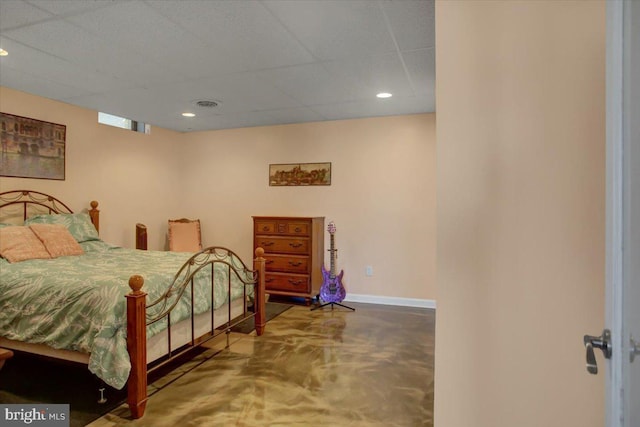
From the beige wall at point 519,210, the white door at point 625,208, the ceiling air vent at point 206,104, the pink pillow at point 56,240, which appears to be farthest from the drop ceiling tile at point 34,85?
the white door at point 625,208

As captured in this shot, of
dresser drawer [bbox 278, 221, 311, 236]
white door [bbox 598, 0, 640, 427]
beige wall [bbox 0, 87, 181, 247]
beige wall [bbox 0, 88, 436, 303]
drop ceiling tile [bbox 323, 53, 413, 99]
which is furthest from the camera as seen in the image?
dresser drawer [bbox 278, 221, 311, 236]

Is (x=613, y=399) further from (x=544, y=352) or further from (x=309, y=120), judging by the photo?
(x=309, y=120)

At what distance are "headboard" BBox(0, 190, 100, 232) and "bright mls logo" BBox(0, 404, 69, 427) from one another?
2.19m

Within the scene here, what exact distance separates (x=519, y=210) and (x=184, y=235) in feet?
15.4

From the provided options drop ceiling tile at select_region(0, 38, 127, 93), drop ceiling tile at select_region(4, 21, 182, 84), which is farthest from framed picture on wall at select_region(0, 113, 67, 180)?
drop ceiling tile at select_region(4, 21, 182, 84)

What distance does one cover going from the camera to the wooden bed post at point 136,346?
204 cm

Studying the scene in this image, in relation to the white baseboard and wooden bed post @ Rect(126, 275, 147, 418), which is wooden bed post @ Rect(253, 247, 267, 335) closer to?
wooden bed post @ Rect(126, 275, 147, 418)

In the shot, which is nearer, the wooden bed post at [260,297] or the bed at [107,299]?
the bed at [107,299]

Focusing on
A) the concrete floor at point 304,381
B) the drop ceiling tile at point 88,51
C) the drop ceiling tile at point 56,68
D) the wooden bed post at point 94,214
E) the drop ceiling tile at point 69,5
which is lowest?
the concrete floor at point 304,381

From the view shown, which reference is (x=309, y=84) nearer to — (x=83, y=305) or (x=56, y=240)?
(x=83, y=305)

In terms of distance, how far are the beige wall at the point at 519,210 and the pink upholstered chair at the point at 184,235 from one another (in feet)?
14.4

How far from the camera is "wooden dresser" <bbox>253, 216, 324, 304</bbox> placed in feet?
14.5

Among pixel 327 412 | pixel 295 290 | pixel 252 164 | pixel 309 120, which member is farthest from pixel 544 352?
pixel 252 164

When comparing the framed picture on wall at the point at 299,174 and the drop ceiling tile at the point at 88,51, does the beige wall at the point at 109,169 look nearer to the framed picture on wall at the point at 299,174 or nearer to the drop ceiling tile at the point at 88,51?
the drop ceiling tile at the point at 88,51
